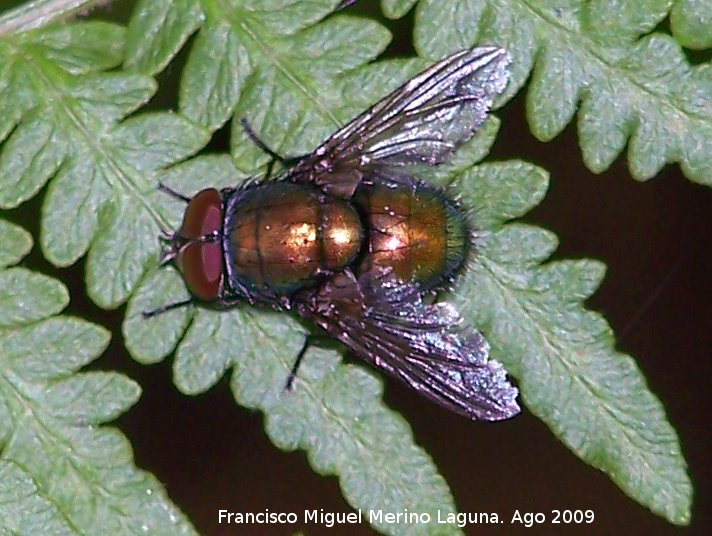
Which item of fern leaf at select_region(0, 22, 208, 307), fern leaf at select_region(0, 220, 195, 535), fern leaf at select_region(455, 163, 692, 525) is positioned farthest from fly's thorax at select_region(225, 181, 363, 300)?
fern leaf at select_region(0, 220, 195, 535)

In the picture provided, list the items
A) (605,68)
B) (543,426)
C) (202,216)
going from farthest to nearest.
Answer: (543,426) → (202,216) → (605,68)

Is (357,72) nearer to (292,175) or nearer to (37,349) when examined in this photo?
(292,175)

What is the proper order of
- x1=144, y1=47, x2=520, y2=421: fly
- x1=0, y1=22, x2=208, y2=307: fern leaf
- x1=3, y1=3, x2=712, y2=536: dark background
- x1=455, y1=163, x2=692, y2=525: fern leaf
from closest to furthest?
x1=455, y1=163, x2=692, y2=525: fern leaf, x1=144, y1=47, x2=520, y2=421: fly, x1=0, y1=22, x2=208, y2=307: fern leaf, x1=3, y1=3, x2=712, y2=536: dark background

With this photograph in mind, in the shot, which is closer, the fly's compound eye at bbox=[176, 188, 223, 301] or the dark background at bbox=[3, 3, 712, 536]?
the fly's compound eye at bbox=[176, 188, 223, 301]

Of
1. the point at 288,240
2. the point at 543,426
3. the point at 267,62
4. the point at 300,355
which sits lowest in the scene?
the point at 543,426

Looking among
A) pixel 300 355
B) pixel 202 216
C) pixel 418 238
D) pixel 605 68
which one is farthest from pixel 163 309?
pixel 605 68

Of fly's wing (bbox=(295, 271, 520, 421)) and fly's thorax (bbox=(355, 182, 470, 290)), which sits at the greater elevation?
fly's thorax (bbox=(355, 182, 470, 290))

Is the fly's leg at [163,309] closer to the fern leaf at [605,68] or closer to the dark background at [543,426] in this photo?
the fern leaf at [605,68]

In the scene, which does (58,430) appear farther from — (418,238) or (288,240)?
(418,238)

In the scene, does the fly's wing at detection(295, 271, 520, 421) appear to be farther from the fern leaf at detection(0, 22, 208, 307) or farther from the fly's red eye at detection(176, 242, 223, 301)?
the fern leaf at detection(0, 22, 208, 307)
